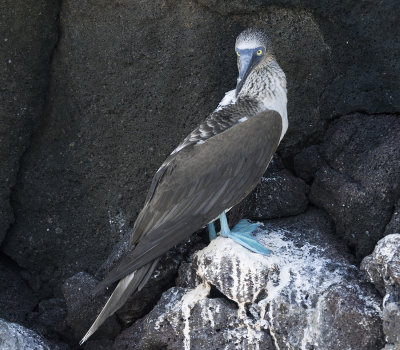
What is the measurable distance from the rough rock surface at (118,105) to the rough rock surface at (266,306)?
936mm

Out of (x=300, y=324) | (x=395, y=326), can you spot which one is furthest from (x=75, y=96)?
(x=395, y=326)

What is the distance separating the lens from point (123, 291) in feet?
14.0

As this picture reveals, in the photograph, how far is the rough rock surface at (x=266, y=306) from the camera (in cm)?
406

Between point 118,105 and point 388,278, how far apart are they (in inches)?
82.4

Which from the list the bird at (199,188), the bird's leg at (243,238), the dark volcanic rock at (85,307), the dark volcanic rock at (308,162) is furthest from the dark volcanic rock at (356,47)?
the dark volcanic rock at (85,307)

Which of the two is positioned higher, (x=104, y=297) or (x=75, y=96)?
(x=75, y=96)

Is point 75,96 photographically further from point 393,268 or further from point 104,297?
point 393,268

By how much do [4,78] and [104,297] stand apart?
1.52m

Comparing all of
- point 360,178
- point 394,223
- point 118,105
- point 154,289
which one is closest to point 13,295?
point 154,289

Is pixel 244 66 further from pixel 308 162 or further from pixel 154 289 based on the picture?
pixel 154 289

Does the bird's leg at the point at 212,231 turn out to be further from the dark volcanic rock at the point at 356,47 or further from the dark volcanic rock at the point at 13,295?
the dark volcanic rock at the point at 13,295

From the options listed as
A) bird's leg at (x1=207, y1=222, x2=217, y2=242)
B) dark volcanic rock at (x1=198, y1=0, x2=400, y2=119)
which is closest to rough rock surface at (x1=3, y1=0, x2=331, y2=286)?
dark volcanic rock at (x1=198, y1=0, x2=400, y2=119)

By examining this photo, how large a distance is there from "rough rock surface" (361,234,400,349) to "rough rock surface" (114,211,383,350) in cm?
12

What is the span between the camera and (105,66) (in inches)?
199
